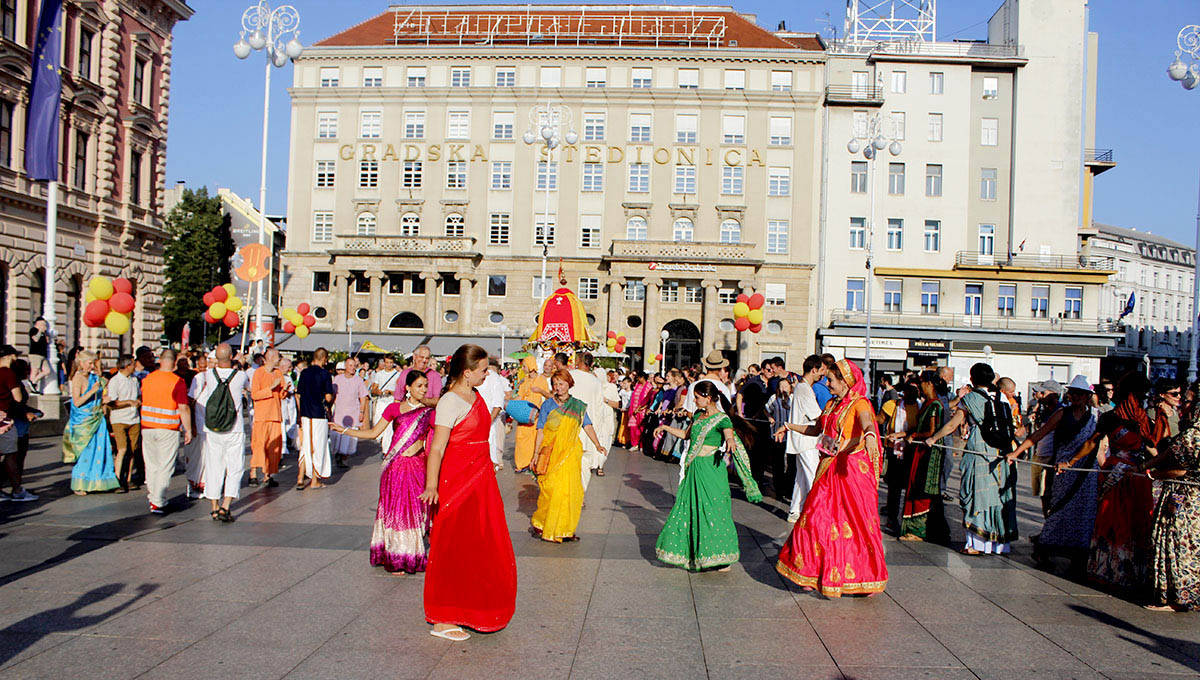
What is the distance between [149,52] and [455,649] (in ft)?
122

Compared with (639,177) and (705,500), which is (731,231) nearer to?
(639,177)

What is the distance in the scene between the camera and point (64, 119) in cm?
3095

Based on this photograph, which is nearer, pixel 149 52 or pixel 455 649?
pixel 455 649

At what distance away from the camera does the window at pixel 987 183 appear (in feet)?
173

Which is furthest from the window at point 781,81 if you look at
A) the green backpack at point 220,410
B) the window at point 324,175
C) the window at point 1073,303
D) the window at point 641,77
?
the green backpack at point 220,410

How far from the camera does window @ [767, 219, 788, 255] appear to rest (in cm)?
5341

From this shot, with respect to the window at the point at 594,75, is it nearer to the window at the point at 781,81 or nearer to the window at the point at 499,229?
the window at the point at 499,229

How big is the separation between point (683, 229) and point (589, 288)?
6.54 metres

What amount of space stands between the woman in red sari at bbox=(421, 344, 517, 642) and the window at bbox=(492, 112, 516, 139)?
1964 inches

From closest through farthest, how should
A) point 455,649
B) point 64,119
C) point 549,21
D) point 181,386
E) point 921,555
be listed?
1. point 455,649
2. point 921,555
3. point 181,386
4. point 64,119
5. point 549,21

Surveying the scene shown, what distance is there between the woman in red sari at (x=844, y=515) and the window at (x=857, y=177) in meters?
47.8

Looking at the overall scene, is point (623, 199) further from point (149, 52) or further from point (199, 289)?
point (199, 289)

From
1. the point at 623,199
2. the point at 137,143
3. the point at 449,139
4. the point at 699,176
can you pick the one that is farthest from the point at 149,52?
the point at 699,176

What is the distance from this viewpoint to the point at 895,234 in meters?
52.6
